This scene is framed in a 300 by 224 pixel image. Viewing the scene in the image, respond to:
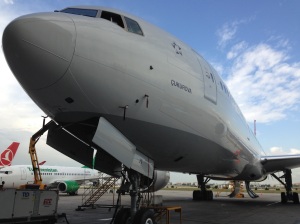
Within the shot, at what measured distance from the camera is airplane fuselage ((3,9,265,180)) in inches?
193

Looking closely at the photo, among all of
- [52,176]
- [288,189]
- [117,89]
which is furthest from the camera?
[52,176]

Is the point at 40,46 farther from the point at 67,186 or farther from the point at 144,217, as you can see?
the point at 67,186

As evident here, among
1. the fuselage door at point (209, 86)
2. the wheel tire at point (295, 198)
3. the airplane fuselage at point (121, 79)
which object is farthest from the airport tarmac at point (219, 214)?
the fuselage door at point (209, 86)

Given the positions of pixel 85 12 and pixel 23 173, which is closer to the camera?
pixel 85 12

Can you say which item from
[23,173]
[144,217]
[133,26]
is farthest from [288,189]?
[23,173]

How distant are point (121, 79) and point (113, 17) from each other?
1391 mm

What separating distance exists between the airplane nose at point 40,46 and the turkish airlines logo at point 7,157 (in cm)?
3225

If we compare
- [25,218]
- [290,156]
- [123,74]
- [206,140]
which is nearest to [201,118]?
[206,140]

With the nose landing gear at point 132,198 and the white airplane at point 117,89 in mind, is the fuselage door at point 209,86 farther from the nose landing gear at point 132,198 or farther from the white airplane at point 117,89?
the nose landing gear at point 132,198

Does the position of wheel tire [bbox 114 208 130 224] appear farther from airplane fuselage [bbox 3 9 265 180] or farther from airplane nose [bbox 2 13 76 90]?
airplane nose [bbox 2 13 76 90]

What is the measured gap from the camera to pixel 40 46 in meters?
4.82

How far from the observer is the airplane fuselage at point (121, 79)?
491 cm

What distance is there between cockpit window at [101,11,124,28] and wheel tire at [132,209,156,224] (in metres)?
3.55

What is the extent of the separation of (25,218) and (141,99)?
4.33 m
